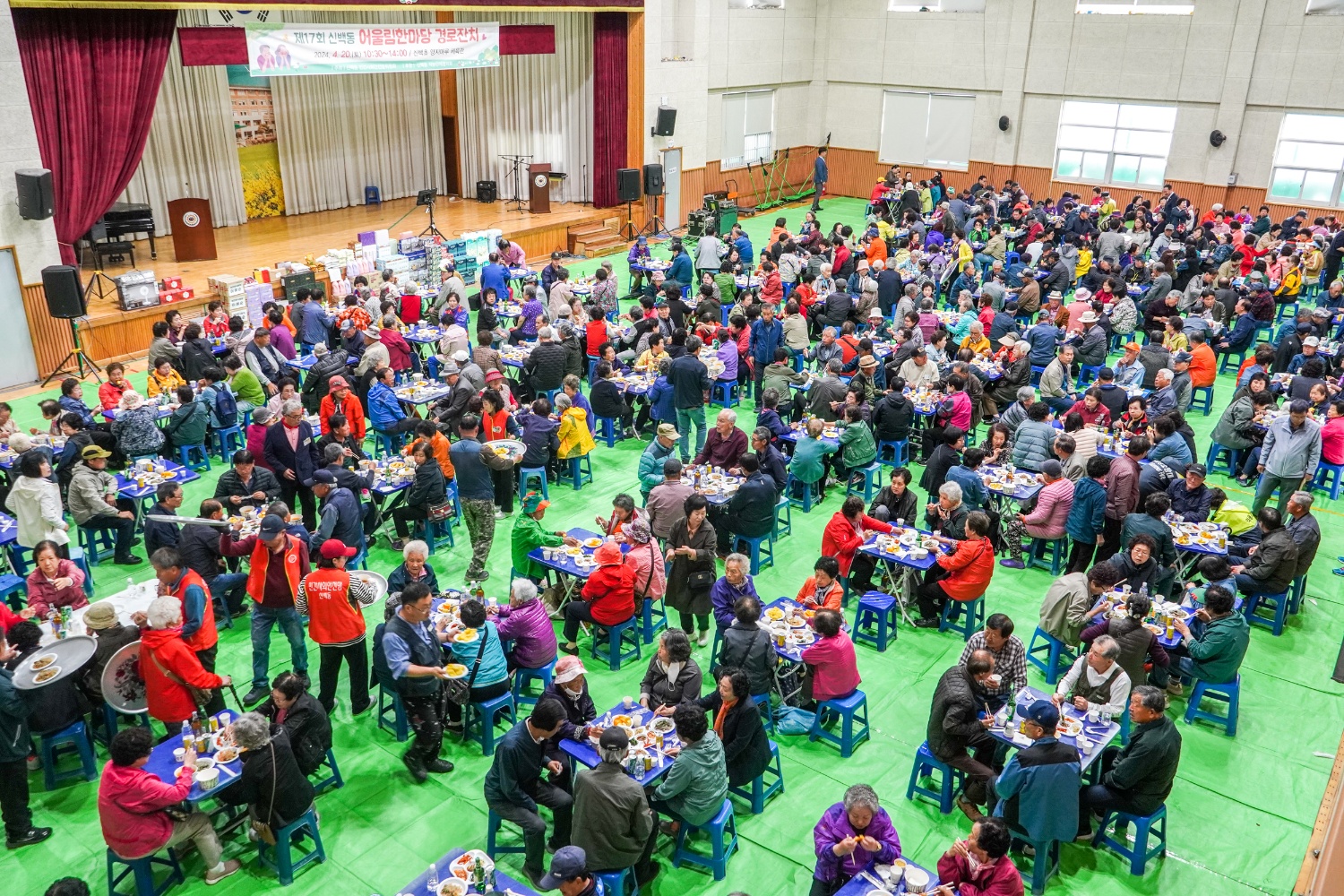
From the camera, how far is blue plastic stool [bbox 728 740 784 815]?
24.7 ft

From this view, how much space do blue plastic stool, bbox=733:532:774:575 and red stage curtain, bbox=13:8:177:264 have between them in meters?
11.3

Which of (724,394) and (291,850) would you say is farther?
(724,394)

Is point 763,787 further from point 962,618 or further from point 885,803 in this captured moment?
point 962,618

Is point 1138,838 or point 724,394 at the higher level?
point 724,394

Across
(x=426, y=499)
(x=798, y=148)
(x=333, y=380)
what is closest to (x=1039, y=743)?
(x=426, y=499)

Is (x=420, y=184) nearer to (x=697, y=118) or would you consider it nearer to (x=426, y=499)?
(x=697, y=118)

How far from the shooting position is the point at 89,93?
50.8ft

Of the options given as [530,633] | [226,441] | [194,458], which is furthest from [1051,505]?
[194,458]

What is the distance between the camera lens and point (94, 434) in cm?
1169

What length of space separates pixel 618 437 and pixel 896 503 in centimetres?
507

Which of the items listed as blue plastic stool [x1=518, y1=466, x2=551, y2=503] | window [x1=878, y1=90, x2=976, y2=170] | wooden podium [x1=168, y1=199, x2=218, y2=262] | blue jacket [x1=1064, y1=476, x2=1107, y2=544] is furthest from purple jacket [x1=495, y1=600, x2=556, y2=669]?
window [x1=878, y1=90, x2=976, y2=170]

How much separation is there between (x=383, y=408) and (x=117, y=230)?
10588 mm

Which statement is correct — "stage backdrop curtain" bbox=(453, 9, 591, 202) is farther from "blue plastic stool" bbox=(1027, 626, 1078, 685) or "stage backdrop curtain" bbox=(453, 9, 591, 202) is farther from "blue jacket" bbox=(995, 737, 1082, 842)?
"blue jacket" bbox=(995, 737, 1082, 842)

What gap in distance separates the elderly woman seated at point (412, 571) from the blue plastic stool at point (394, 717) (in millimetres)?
828
